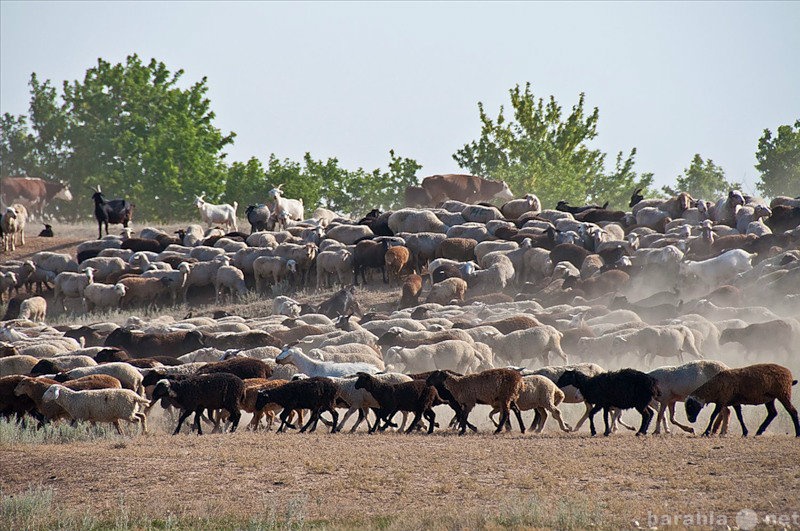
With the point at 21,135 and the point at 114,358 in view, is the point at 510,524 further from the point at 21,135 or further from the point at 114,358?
the point at 21,135

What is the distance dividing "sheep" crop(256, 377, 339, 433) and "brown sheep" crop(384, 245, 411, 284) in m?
17.4

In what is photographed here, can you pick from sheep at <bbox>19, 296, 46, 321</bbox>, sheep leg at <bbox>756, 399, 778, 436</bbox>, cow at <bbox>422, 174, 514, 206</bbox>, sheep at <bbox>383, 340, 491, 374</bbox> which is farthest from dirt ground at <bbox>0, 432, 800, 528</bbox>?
cow at <bbox>422, 174, 514, 206</bbox>

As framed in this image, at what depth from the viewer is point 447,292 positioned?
3259 centimetres

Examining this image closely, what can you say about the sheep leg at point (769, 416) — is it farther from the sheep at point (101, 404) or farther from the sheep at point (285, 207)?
the sheep at point (285, 207)

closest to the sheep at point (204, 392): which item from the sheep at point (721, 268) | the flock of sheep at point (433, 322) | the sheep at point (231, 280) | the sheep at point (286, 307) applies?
the flock of sheep at point (433, 322)

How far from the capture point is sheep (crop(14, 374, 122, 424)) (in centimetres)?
1934

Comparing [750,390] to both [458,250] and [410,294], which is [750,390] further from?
[458,250]

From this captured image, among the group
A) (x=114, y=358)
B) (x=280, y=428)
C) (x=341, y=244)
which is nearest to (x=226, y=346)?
(x=114, y=358)

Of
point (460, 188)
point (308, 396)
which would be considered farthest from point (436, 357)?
point (460, 188)

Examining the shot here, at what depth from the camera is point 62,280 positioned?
38406mm

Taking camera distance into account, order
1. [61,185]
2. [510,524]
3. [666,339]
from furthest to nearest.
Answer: [61,185] < [666,339] < [510,524]

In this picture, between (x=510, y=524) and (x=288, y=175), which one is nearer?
(x=510, y=524)

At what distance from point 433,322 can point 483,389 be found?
30.2 feet

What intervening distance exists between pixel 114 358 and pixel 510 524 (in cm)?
1456
